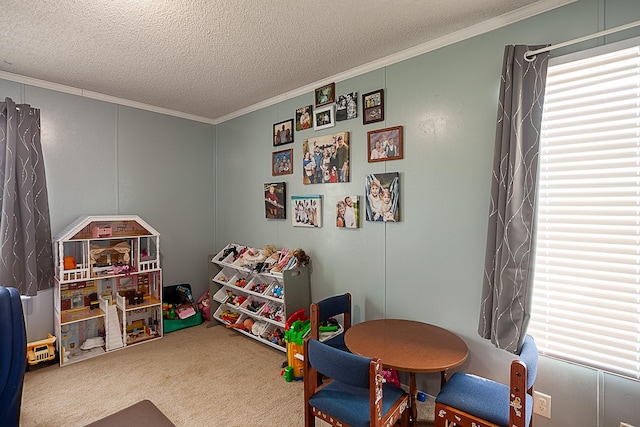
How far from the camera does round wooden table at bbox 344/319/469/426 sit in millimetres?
1633

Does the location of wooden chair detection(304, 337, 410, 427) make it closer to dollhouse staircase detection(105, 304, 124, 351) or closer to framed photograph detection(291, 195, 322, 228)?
framed photograph detection(291, 195, 322, 228)

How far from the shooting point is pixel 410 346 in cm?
185

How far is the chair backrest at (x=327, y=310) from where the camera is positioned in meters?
2.18

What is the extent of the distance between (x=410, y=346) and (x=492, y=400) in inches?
18.3

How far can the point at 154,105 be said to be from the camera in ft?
11.8

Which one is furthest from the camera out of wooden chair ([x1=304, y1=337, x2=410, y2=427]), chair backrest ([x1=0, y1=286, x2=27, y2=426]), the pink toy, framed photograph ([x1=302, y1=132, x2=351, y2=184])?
the pink toy

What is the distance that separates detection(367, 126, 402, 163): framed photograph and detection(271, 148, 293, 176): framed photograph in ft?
3.25

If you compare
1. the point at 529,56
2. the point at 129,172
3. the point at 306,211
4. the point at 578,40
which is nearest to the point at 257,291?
the point at 306,211

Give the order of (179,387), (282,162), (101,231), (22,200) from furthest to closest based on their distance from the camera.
A: (282,162) → (101,231) → (22,200) → (179,387)

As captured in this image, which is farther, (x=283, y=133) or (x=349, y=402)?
(x=283, y=133)

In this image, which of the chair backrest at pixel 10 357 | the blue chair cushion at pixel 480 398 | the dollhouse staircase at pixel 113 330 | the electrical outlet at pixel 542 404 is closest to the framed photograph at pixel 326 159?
the blue chair cushion at pixel 480 398

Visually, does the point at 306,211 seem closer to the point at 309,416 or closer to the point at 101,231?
the point at 309,416

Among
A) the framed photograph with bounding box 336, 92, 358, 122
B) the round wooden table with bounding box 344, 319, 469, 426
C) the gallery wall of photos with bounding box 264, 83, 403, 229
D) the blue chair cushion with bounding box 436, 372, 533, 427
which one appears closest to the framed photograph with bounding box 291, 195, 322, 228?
the gallery wall of photos with bounding box 264, 83, 403, 229

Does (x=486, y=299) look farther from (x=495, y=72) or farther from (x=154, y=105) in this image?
(x=154, y=105)
